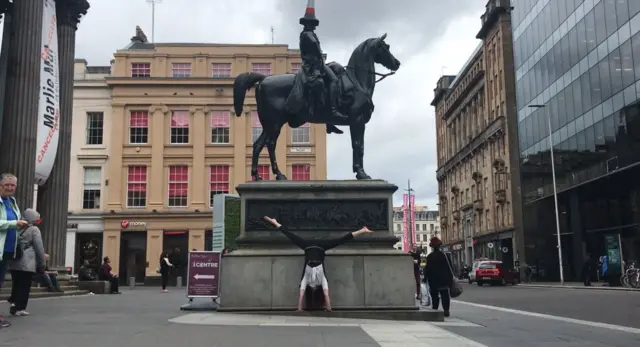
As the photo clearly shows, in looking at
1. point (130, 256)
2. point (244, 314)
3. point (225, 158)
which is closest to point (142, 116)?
point (225, 158)

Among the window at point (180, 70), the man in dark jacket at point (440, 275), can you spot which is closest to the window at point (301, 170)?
the window at point (180, 70)

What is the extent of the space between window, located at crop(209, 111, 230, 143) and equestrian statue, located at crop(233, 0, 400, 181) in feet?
113

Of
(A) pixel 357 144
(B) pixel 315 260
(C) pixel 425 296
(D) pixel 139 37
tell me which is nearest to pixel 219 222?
(C) pixel 425 296

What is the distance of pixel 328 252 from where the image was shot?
38.4ft

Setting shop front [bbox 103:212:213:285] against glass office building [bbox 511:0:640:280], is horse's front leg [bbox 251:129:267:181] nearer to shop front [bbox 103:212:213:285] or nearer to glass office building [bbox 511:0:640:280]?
glass office building [bbox 511:0:640:280]

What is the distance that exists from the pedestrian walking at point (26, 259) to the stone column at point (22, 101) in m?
9.81

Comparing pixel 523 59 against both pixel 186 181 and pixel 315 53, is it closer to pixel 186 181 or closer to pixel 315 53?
pixel 186 181

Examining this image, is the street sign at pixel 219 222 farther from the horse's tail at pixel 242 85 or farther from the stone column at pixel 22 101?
the horse's tail at pixel 242 85

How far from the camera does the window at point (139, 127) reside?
154 feet

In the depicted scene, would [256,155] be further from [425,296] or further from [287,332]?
[287,332]

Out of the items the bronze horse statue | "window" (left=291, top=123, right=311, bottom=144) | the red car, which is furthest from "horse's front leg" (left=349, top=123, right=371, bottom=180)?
"window" (left=291, top=123, right=311, bottom=144)

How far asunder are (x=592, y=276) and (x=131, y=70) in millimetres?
37814

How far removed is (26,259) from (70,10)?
1781cm

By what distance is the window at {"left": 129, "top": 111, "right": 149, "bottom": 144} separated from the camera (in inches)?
1850
